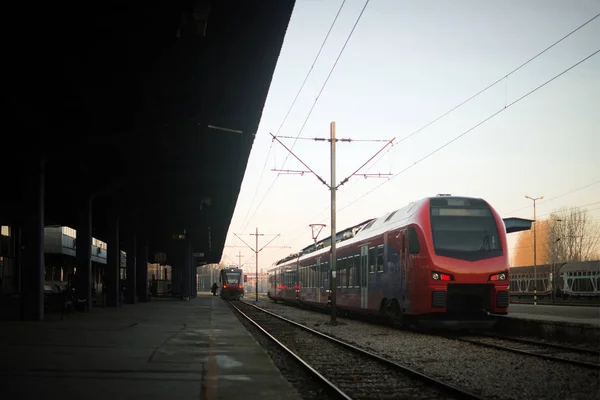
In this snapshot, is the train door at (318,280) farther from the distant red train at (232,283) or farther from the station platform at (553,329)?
the distant red train at (232,283)

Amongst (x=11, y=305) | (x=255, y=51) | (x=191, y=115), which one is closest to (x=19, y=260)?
(x=11, y=305)

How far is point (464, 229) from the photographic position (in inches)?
682

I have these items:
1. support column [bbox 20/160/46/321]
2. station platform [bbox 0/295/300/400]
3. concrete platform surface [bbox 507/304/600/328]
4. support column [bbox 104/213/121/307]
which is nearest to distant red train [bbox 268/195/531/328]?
concrete platform surface [bbox 507/304/600/328]

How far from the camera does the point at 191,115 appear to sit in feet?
65.7

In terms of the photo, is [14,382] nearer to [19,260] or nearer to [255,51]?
[255,51]

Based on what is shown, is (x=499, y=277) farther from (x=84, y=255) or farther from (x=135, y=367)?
(x=84, y=255)

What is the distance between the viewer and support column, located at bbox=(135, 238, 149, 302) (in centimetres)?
5125

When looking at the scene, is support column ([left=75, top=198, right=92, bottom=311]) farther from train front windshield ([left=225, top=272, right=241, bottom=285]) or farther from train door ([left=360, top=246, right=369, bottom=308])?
train front windshield ([left=225, top=272, right=241, bottom=285])

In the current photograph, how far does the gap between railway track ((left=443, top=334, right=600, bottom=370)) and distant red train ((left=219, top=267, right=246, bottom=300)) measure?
52.4 meters

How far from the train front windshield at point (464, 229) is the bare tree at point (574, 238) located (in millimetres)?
60092

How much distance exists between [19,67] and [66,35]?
246 centimetres

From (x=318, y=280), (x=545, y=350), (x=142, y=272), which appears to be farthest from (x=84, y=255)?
(x=142, y=272)

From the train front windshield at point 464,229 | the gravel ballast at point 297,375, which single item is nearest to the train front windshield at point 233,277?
the gravel ballast at point 297,375

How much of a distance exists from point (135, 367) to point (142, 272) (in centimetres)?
4327
